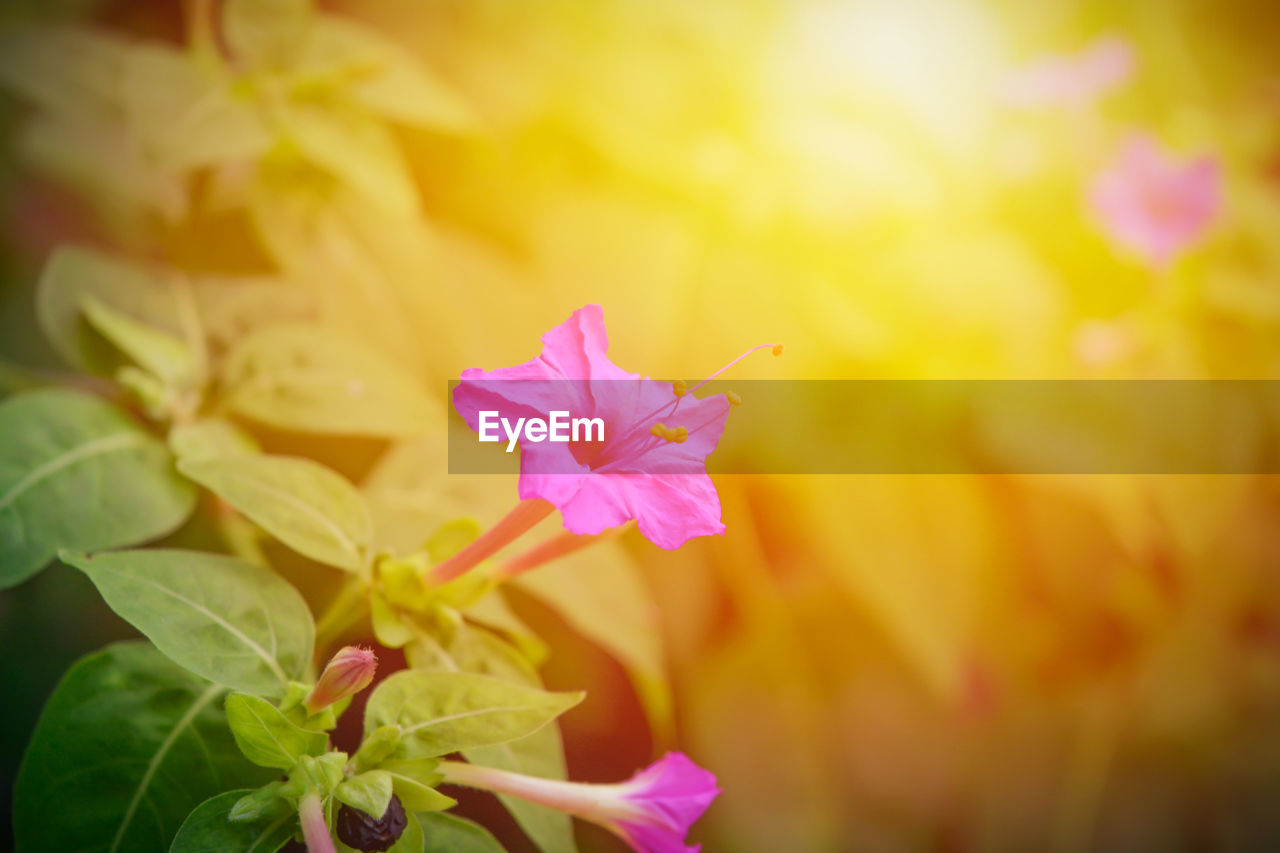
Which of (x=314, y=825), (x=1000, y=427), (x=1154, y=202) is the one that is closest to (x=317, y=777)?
(x=314, y=825)

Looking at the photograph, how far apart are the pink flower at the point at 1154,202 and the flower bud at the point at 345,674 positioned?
1103 millimetres

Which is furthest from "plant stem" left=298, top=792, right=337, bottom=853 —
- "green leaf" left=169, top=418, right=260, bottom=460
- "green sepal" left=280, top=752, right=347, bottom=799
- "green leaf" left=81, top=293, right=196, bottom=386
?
"green leaf" left=81, top=293, right=196, bottom=386

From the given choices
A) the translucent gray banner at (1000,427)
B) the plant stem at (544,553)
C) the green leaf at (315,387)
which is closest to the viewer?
the plant stem at (544,553)

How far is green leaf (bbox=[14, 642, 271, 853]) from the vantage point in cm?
39

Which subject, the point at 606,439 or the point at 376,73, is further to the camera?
the point at 376,73

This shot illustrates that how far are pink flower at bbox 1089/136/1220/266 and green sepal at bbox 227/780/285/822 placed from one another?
1.15 metres

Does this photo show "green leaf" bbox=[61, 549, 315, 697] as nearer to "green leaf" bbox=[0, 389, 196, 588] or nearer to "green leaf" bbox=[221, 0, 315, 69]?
"green leaf" bbox=[0, 389, 196, 588]

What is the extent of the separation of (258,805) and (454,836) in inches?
3.8

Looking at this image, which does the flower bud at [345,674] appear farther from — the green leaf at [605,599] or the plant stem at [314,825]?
the green leaf at [605,599]

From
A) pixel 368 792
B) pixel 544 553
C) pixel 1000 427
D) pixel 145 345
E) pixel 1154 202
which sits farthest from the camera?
pixel 1154 202

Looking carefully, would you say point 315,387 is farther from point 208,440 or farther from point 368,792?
point 368,792

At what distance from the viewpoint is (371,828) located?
364 millimetres

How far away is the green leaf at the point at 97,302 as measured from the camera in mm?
590

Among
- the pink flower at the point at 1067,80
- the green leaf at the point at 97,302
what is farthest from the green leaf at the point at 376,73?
the pink flower at the point at 1067,80
